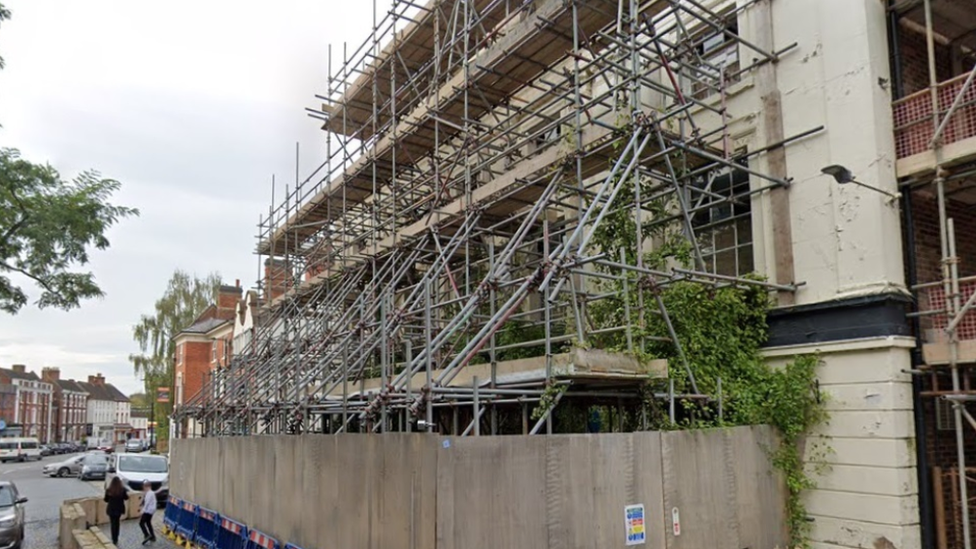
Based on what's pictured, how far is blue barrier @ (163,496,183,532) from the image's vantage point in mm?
17094

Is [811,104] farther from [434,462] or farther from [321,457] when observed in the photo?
[321,457]

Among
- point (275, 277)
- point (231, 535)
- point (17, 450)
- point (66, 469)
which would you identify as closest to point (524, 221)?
point (231, 535)

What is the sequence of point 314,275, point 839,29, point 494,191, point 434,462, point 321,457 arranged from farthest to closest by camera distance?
point 314,275 < point 494,191 < point 839,29 < point 321,457 < point 434,462

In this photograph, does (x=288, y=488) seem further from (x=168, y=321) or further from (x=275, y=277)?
(x=168, y=321)

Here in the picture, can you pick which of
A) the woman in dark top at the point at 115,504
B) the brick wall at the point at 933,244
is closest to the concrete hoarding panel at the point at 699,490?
the brick wall at the point at 933,244

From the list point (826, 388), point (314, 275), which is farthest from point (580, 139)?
point (314, 275)

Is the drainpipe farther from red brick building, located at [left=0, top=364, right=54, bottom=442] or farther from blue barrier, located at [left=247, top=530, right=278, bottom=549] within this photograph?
red brick building, located at [left=0, top=364, right=54, bottom=442]

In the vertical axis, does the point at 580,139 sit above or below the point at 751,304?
above

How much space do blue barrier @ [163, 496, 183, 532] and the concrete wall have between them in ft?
24.6

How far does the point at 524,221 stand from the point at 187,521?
1074 cm

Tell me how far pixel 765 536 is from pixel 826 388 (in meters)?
2.18

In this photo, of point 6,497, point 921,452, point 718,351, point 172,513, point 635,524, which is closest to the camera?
point 635,524

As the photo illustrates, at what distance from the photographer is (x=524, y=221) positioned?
11289 millimetres

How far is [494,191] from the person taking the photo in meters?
12.7
